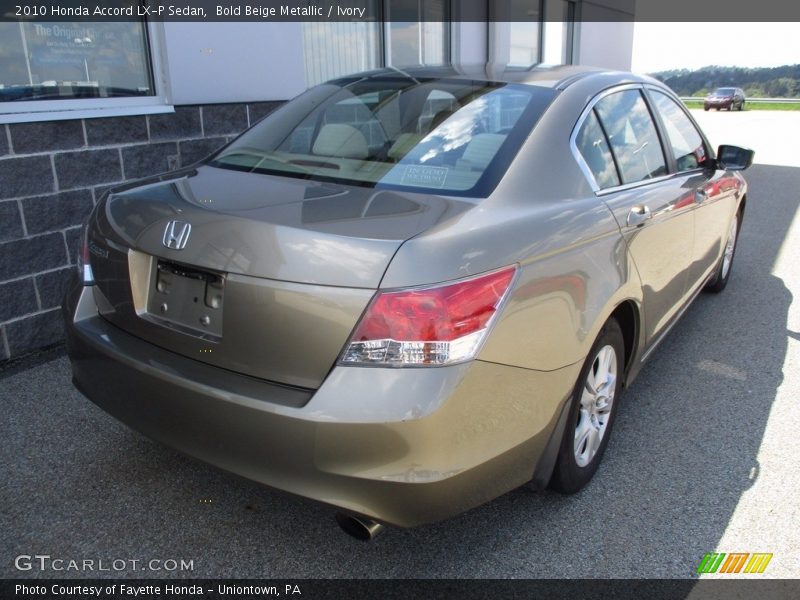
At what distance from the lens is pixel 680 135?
12.4 ft

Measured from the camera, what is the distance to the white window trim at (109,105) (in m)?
3.86

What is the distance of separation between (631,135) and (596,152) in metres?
0.51

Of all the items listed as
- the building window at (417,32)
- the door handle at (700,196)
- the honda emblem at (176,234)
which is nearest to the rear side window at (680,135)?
the door handle at (700,196)

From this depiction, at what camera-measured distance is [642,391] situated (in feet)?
11.8

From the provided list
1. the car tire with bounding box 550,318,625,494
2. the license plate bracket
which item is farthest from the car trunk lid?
the car tire with bounding box 550,318,625,494

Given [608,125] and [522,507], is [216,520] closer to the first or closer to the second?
[522,507]

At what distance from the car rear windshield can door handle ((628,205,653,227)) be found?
0.56 meters

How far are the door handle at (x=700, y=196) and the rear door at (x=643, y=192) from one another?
90mm

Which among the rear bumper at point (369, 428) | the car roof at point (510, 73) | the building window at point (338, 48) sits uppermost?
the building window at point (338, 48)

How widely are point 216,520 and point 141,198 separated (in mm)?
1181

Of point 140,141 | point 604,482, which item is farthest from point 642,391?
point 140,141

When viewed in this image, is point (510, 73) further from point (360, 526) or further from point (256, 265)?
point (360, 526)

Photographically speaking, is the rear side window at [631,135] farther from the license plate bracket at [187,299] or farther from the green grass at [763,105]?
the green grass at [763,105]

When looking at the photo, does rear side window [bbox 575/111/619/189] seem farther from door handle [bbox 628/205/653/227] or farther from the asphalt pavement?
the asphalt pavement
